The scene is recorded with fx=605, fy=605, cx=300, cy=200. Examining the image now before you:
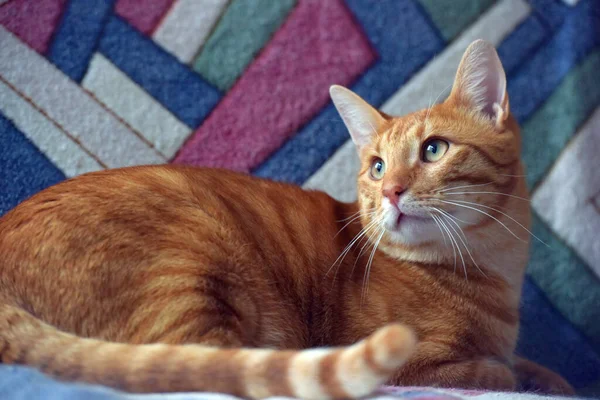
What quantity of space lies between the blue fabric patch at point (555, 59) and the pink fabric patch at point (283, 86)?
1.61ft

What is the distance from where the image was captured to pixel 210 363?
0.91 metres

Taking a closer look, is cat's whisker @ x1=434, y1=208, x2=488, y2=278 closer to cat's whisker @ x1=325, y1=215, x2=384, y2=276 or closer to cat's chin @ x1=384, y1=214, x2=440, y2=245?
cat's chin @ x1=384, y1=214, x2=440, y2=245

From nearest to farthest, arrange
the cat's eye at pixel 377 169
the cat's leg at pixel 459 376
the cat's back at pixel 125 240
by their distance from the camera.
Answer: the cat's back at pixel 125 240 → the cat's leg at pixel 459 376 → the cat's eye at pixel 377 169

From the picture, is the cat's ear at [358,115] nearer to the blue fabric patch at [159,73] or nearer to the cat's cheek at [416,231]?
the cat's cheek at [416,231]

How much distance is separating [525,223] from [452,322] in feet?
1.04

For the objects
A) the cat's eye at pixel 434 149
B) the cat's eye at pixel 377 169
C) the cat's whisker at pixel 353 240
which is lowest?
the cat's whisker at pixel 353 240

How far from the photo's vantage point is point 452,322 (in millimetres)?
1306

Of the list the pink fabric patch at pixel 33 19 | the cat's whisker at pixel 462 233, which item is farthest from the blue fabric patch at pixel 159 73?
the cat's whisker at pixel 462 233

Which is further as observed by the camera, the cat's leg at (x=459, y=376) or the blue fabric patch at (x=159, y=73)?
the blue fabric patch at (x=159, y=73)

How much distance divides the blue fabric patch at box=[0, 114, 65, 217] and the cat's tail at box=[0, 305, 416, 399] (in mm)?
817

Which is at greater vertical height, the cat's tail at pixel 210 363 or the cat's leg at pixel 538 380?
the cat's leg at pixel 538 380

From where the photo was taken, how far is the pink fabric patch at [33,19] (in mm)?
1771

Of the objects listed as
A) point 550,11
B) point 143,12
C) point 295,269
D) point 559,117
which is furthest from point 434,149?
point 143,12

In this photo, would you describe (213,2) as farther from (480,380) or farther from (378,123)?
(480,380)
